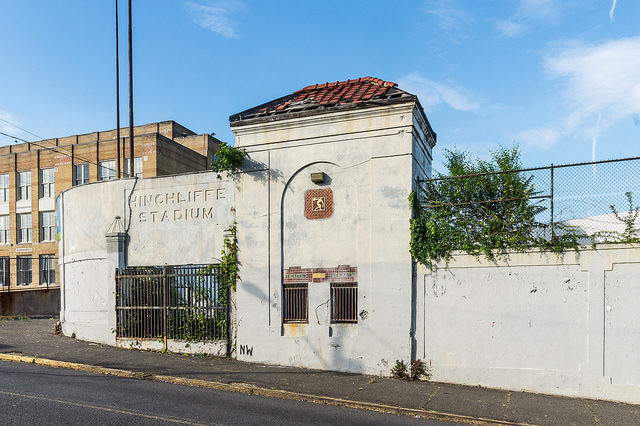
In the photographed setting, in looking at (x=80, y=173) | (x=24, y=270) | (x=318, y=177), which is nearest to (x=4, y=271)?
(x=24, y=270)

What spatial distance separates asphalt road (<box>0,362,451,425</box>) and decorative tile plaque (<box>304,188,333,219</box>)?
14.6ft

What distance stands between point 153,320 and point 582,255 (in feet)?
35.0

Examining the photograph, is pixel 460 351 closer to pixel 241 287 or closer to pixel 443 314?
pixel 443 314

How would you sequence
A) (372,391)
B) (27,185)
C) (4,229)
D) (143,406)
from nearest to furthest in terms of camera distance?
1. (143,406)
2. (372,391)
3. (27,185)
4. (4,229)

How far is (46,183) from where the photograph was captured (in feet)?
123

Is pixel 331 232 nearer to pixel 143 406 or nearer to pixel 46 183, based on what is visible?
pixel 143 406

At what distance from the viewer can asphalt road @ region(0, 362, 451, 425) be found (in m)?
7.77

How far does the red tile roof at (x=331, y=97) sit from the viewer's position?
39.2 feet

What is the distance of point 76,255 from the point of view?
15969 mm

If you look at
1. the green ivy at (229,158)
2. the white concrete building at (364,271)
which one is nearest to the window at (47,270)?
the white concrete building at (364,271)

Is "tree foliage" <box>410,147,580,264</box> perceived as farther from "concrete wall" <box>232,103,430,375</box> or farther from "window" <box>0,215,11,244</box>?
"window" <box>0,215,11,244</box>

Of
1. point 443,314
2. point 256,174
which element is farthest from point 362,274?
point 256,174

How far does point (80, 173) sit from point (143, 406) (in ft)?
105

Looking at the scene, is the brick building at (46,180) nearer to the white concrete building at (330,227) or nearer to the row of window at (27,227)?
A: the row of window at (27,227)
